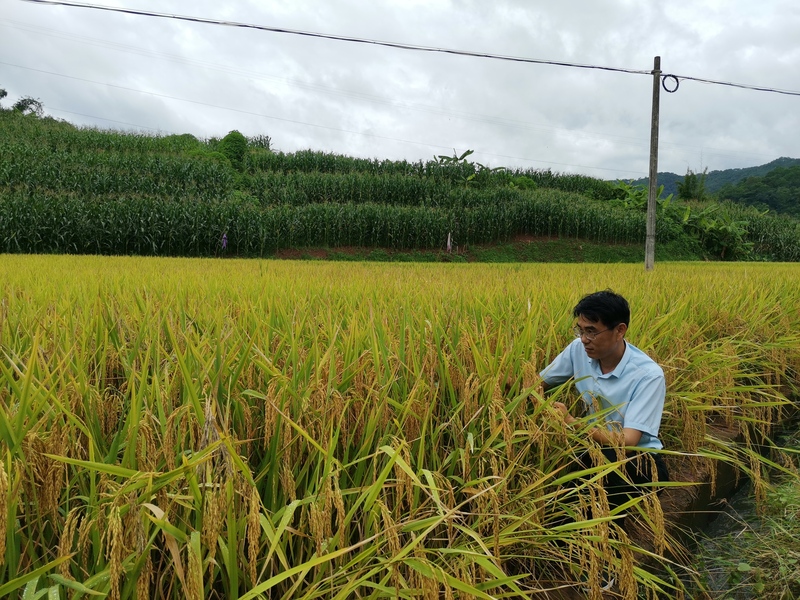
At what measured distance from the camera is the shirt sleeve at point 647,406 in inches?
68.4

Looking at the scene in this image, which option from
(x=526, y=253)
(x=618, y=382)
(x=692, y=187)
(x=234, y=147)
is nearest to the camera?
(x=618, y=382)

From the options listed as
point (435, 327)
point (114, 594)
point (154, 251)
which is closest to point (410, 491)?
point (114, 594)

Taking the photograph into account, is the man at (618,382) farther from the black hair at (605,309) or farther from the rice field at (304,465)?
the rice field at (304,465)

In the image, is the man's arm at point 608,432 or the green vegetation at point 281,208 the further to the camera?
the green vegetation at point 281,208

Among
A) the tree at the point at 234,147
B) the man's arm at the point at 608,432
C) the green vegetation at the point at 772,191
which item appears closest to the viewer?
the man's arm at the point at 608,432

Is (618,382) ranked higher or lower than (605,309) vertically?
lower

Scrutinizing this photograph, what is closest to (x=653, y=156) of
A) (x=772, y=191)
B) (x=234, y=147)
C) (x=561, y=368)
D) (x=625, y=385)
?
(x=561, y=368)

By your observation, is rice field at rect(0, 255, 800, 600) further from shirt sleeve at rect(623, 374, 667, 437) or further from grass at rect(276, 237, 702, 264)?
grass at rect(276, 237, 702, 264)

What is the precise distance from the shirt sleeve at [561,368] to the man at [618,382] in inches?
2.2

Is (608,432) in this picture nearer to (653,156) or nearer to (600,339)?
(600,339)

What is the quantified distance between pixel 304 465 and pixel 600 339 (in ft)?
3.76

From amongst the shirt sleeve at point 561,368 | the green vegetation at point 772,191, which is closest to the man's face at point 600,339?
the shirt sleeve at point 561,368

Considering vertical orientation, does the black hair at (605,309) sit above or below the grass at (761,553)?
above

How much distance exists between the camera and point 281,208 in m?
16.1
